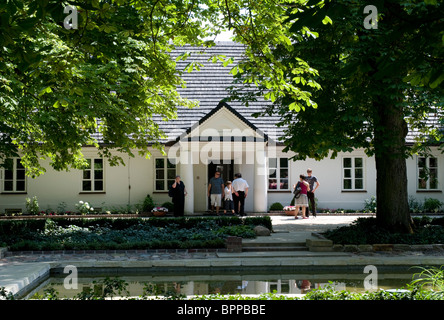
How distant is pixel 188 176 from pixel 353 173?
30.3 ft

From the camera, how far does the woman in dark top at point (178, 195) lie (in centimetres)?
2155

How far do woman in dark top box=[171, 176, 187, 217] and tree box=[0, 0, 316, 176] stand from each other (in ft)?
14.1

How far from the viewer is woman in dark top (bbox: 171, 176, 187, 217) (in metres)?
21.5

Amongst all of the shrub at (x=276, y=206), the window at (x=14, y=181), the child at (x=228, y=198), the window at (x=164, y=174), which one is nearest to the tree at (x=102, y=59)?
the child at (x=228, y=198)

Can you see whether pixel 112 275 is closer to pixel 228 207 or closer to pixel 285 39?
pixel 285 39

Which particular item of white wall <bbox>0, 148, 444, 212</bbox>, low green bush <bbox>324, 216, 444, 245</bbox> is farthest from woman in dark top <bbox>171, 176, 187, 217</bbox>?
low green bush <bbox>324, 216, 444, 245</bbox>

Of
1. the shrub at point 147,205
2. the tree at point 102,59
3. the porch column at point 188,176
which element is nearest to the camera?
the tree at point 102,59

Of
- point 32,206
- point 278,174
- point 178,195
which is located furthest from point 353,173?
point 32,206

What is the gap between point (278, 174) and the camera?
85.1 ft

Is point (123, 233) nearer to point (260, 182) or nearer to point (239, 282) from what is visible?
point (239, 282)

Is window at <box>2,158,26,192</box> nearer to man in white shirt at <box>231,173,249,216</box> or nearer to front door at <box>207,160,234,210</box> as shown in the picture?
front door at <box>207,160,234,210</box>

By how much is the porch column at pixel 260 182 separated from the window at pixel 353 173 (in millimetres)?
5005

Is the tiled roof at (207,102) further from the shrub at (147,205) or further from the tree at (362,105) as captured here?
the tree at (362,105)
